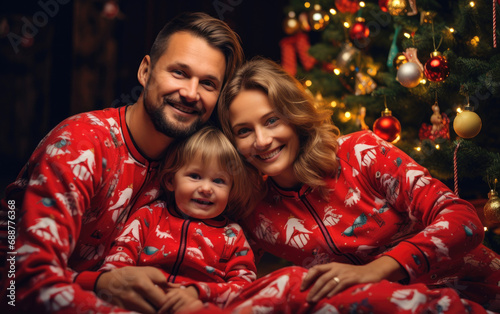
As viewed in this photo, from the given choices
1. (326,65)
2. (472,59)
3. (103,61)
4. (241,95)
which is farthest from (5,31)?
(472,59)

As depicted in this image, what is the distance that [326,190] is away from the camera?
164 cm

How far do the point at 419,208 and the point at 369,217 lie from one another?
0.19 metres

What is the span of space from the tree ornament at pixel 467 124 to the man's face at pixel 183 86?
97 cm

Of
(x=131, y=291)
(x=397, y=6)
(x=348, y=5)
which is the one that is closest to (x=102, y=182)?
(x=131, y=291)

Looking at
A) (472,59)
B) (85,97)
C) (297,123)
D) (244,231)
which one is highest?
(472,59)

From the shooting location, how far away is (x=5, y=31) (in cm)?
369

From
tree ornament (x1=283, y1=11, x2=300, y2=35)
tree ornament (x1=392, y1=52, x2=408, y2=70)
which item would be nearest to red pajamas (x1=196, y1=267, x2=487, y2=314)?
tree ornament (x1=392, y1=52, x2=408, y2=70)

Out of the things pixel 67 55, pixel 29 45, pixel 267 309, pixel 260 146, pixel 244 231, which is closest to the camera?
pixel 267 309

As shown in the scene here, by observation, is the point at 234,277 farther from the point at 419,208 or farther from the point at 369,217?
the point at 419,208

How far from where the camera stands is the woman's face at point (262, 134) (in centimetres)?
161

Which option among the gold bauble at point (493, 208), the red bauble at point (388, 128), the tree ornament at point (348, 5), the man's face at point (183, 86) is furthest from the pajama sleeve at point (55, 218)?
the tree ornament at point (348, 5)

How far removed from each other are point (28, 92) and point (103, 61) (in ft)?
3.92

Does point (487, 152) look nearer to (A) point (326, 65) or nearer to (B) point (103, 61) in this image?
(A) point (326, 65)

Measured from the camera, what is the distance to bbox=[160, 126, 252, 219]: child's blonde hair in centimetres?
163
